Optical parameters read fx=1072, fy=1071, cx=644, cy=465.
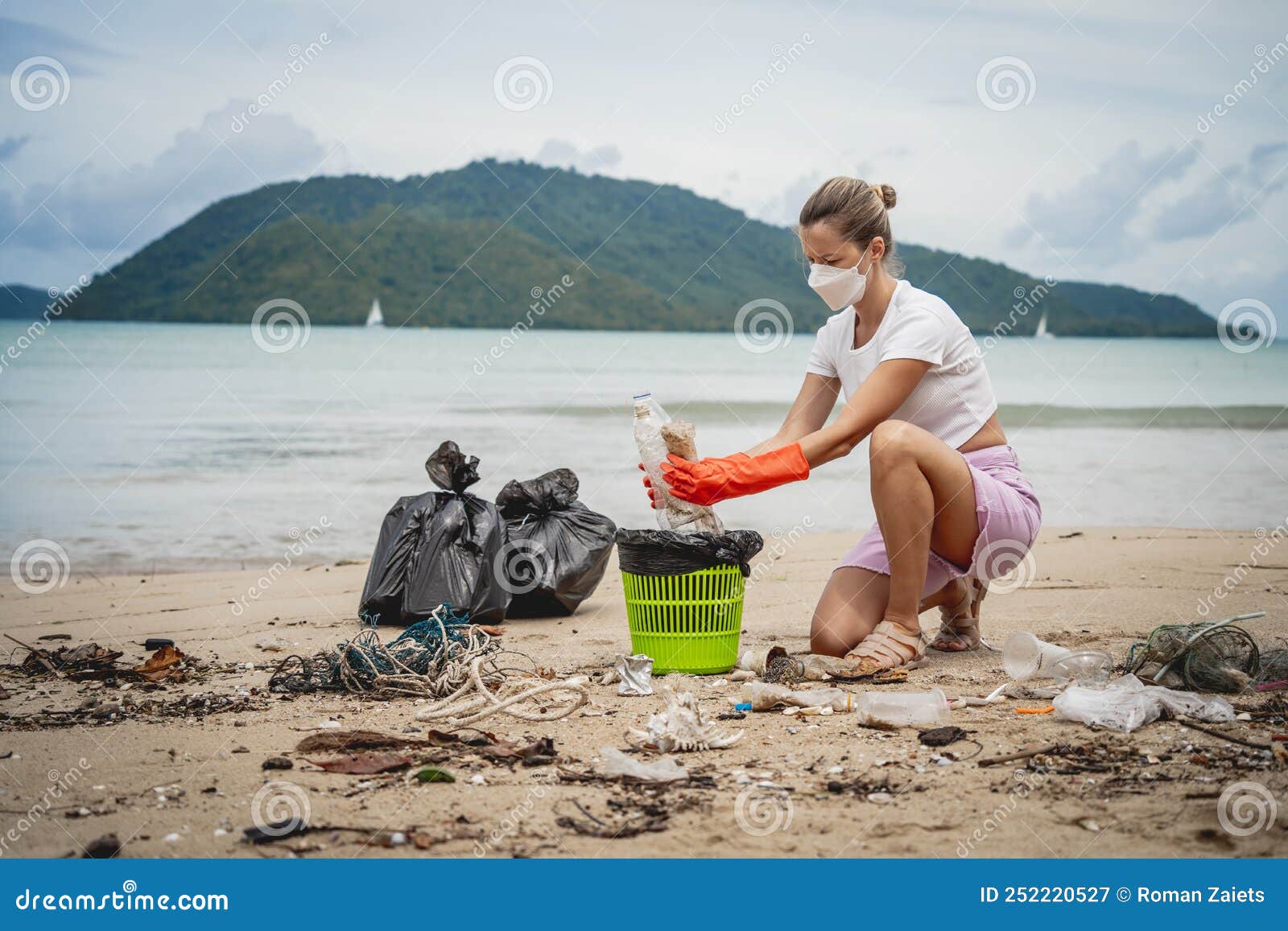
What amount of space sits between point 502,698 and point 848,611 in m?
1.27

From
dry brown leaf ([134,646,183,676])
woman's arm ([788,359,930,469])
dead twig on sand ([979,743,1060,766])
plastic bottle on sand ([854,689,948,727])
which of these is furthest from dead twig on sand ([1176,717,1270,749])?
dry brown leaf ([134,646,183,676])

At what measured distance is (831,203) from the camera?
3.56 meters

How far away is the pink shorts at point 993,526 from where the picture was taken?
139 inches

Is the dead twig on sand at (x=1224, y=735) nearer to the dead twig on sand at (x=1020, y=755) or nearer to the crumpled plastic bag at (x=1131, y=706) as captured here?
the crumpled plastic bag at (x=1131, y=706)

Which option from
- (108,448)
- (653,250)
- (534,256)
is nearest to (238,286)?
(534,256)

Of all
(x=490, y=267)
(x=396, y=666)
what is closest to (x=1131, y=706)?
(x=396, y=666)

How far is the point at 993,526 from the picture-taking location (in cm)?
354

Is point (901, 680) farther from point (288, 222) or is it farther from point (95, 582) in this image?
point (288, 222)

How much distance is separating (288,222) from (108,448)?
176ft

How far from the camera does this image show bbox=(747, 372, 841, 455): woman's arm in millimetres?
3932

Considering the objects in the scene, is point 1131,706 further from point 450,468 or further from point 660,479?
point 450,468

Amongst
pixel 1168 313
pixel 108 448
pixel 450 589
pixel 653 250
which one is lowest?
pixel 450 589

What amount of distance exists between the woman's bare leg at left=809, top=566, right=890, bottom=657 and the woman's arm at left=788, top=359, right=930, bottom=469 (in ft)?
1.77

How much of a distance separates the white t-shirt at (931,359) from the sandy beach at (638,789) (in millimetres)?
856
